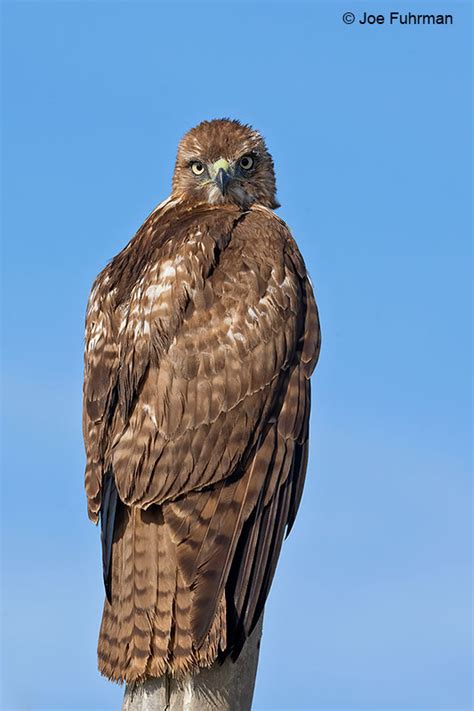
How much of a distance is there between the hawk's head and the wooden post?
3.36 metres

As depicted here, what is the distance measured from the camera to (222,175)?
8.42m

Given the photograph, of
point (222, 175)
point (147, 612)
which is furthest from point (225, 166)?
point (147, 612)

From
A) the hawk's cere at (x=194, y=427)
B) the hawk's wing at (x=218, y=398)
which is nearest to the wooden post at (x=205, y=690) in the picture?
the hawk's cere at (x=194, y=427)

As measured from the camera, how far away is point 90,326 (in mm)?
7590

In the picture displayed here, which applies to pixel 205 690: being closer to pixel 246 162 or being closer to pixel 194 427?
pixel 194 427

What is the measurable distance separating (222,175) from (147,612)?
330cm

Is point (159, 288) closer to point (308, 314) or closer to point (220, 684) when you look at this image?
point (308, 314)

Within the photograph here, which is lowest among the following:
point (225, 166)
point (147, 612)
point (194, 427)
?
point (147, 612)

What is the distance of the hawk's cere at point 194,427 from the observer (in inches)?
251

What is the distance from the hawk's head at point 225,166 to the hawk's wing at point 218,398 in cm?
77

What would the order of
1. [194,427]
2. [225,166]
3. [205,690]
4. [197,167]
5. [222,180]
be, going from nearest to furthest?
[205,690]
[194,427]
[222,180]
[225,166]
[197,167]

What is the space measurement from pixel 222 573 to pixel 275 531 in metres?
0.48

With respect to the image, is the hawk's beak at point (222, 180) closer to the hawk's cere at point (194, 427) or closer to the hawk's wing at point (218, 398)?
the hawk's cere at point (194, 427)

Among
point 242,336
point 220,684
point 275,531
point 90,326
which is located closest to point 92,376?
point 90,326
